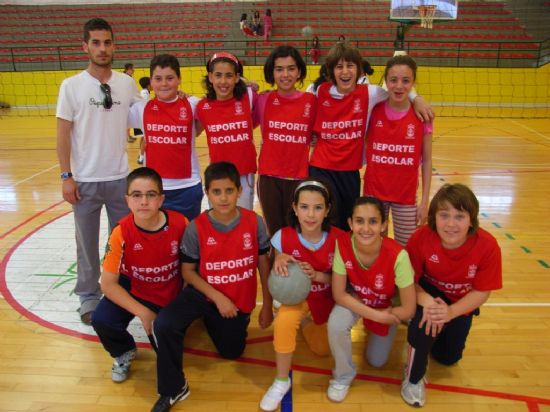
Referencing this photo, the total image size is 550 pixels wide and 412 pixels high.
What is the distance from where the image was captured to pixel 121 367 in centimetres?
239

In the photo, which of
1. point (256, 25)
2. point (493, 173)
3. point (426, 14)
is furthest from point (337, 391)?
point (256, 25)

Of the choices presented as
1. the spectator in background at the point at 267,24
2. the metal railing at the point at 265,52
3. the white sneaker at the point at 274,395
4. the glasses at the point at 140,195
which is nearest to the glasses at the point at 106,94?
the glasses at the point at 140,195

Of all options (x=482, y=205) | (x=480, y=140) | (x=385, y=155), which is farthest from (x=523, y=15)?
(x=385, y=155)

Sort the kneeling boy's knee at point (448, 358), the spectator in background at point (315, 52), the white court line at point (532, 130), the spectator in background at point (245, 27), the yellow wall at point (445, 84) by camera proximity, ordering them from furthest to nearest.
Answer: the spectator in background at point (245, 27), the spectator in background at point (315, 52), the yellow wall at point (445, 84), the white court line at point (532, 130), the kneeling boy's knee at point (448, 358)

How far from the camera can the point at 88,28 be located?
103 inches

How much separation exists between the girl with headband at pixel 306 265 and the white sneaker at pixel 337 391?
0.21m

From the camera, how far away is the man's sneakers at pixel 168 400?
2.12m

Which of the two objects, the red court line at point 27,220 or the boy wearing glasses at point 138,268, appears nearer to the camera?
the boy wearing glasses at point 138,268

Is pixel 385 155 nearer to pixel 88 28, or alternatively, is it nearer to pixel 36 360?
pixel 88 28

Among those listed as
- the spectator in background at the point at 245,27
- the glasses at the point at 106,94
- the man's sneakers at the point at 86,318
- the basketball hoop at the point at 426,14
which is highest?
the spectator in background at the point at 245,27

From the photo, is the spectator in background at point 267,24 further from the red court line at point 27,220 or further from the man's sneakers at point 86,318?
the man's sneakers at point 86,318

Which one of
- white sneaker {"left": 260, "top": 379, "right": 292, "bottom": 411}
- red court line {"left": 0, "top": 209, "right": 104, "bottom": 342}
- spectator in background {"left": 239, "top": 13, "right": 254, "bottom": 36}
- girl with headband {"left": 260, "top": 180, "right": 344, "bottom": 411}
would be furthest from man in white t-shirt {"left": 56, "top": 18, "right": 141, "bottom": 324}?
spectator in background {"left": 239, "top": 13, "right": 254, "bottom": 36}

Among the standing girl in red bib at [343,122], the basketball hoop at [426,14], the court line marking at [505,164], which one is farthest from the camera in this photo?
the basketball hoop at [426,14]

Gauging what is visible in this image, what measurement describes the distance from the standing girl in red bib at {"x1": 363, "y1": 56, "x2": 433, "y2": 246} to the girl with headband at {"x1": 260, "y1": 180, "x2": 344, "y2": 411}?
0.49 meters
